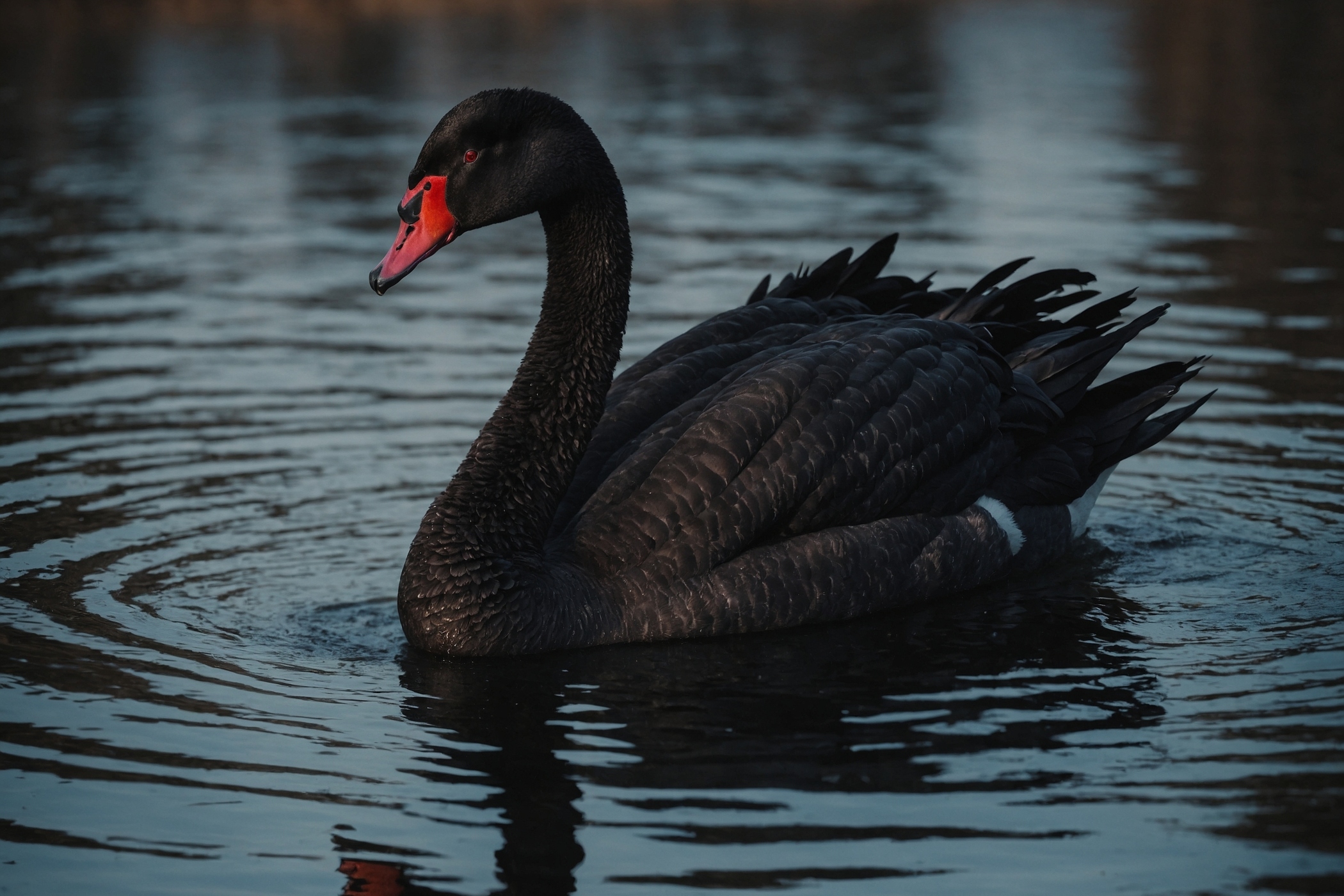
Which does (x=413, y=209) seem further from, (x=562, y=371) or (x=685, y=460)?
(x=685, y=460)

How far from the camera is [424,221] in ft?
27.4

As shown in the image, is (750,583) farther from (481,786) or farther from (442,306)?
(442,306)

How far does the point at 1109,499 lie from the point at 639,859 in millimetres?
5697

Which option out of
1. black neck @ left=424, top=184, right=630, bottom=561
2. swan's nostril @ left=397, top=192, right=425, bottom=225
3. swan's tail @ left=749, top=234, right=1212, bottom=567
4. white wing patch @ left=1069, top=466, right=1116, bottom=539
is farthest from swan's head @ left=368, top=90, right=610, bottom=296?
white wing patch @ left=1069, top=466, right=1116, bottom=539

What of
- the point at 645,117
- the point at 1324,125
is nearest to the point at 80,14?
the point at 645,117

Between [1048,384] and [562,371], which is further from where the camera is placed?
[1048,384]

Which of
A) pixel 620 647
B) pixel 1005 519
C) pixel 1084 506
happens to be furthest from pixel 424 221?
pixel 1084 506

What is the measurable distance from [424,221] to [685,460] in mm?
1699

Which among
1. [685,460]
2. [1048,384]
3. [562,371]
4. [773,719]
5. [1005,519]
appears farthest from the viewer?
[1048,384]

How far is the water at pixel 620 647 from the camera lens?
614cm

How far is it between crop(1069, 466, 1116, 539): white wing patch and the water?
25 cm

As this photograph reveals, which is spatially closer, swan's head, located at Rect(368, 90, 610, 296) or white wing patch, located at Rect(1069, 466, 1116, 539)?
swan's head, located at Rect(368, 90, 610, 296)

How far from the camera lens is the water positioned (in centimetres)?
614

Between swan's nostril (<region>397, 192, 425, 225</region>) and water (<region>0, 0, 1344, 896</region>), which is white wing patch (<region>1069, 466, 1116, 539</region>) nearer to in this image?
water (<region>0, 0, 1344, 896</region>)
